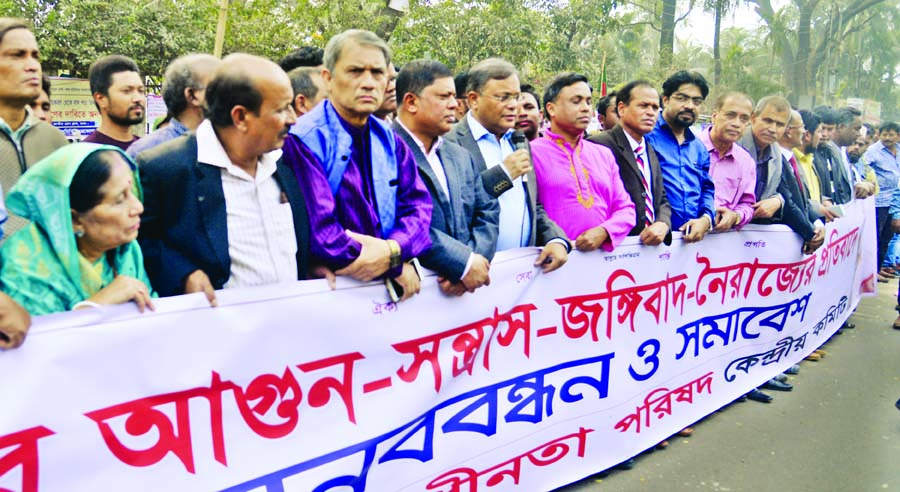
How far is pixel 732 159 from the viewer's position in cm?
479

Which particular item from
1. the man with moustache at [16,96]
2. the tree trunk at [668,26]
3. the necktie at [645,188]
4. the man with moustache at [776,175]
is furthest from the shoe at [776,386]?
the tree trunk at [668,26]

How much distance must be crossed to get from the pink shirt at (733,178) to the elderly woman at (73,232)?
3709mm

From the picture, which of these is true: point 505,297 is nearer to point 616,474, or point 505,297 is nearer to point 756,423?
point 616,474

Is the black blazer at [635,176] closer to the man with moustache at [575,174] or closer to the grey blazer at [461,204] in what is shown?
the man with moustache at [575,174]

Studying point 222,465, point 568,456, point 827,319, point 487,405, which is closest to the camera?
point 222,465

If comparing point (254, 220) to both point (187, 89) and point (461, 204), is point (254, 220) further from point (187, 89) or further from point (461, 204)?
point (187, 89)

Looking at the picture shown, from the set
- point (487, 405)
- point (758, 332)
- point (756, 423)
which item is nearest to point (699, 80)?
point (758, 332)

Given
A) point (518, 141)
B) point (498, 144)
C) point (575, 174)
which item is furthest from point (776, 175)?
point (498, 144)

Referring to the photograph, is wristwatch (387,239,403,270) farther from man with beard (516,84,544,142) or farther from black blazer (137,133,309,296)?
man with beard (516,84,544,142)

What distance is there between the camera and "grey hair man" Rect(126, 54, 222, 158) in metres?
3.10

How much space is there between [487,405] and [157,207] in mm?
1466

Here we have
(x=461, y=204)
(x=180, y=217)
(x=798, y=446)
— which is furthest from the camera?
(x=798, y=446)

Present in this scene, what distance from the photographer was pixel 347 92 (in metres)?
2.63

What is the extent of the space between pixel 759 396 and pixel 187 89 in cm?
373
